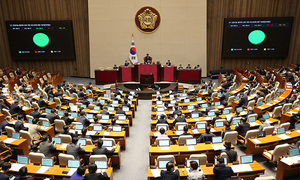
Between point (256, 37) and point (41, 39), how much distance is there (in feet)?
62.4

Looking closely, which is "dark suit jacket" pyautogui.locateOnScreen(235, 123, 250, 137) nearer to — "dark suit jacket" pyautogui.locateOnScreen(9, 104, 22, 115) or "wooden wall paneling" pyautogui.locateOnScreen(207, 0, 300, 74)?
"dark suit jacket" pyautogui.locateOnScreen(9, 104, 22, 115)

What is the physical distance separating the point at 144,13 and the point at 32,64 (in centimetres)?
1159

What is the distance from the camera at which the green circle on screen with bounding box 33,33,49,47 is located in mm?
20453

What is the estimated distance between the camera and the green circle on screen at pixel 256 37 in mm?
20062

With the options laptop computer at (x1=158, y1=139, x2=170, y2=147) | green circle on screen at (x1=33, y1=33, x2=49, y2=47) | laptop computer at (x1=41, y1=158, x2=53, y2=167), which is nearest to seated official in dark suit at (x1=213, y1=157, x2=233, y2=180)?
laptop computer at (x1=158, y1=139, x2=170, y2=147)

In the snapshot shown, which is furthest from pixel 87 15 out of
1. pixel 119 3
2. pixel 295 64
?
pixel 295 64

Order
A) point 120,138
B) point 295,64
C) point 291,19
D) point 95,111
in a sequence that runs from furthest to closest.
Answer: point 295,64, point 291,19, point 95,111, point 120,138

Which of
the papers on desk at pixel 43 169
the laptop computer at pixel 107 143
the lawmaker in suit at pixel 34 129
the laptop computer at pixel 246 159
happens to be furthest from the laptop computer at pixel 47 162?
the laptop computer at pixel 246 159

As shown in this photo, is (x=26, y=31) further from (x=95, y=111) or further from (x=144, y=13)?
(x=95, y=111)

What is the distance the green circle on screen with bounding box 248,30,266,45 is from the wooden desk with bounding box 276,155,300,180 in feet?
52.4

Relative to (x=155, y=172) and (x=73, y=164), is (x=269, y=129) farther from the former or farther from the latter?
(x=73, y=164)

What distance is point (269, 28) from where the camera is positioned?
19.9 m

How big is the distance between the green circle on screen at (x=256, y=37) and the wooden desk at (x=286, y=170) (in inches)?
629

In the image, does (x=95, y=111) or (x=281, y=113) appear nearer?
(x=281, y=113)
